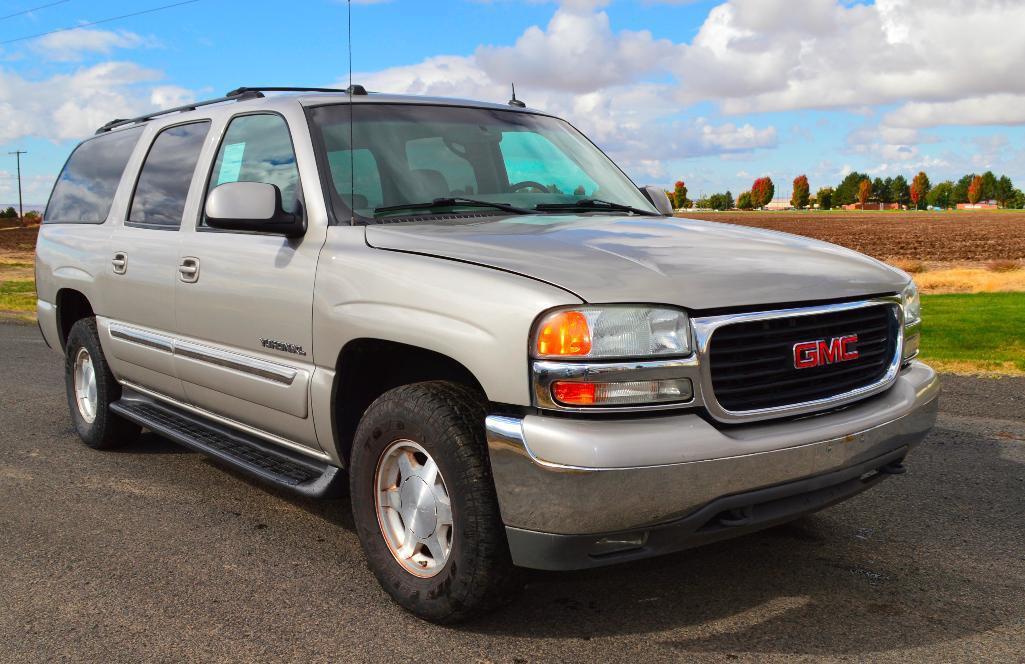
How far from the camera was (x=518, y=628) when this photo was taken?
3305 millimetres

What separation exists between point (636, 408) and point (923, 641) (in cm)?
128

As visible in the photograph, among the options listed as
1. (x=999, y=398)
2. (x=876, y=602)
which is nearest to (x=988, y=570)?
(x=876, y=602)

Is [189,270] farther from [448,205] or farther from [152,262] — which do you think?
[448,205]

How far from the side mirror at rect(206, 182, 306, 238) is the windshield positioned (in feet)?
0.73

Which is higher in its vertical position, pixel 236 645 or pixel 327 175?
pixel 327 175

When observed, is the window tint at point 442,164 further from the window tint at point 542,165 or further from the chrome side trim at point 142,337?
the chrome side trim at point 142,337

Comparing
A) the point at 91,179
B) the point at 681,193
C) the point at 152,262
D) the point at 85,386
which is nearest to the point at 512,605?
the point at 152,262

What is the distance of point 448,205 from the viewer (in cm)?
401

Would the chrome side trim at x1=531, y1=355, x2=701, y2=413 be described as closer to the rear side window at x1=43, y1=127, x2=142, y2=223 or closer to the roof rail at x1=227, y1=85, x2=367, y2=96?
the roof rail at x1=227, y1=85, x2=367, y2=96

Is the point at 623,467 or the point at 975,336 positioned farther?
the point at 975,336

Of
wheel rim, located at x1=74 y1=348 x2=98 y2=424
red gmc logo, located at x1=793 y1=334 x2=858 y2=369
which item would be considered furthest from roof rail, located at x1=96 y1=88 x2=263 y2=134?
red gmc logo, located at x1=793 y1=334 x2=858 y2=369

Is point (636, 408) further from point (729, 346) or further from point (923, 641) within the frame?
point (923, 641)

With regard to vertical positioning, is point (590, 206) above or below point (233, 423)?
above

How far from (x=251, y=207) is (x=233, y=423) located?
46.0 inches
